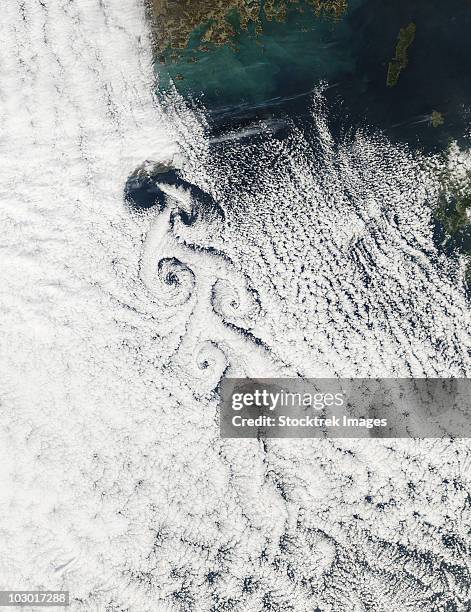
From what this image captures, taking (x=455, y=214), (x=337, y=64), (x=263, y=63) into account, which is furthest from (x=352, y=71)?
(x=455, y=214)

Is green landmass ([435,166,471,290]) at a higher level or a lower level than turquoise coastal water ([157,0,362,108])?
lower

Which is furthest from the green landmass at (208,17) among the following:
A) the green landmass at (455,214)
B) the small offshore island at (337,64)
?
the green landmass at (455,214)

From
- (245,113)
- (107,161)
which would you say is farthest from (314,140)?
(107,161)

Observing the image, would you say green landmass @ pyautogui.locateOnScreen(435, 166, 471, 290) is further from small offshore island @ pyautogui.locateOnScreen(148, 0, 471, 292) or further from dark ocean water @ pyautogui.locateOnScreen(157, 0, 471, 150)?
dark ocean water @ pyautogui.locateOnScreen(157, 0, 471, 150)

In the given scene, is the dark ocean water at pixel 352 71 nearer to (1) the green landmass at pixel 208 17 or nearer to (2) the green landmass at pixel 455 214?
(1) the green landmass at pixel 208 17

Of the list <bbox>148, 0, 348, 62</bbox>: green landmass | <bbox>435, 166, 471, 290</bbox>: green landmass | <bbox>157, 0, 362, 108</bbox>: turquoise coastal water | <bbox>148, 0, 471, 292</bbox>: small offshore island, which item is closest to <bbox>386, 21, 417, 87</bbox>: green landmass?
<bbox>148, 0, 471, 292</bbox>: small offshore island

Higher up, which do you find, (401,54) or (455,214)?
(401,54)

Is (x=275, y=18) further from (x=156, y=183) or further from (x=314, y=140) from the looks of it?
(x=156, y=183)

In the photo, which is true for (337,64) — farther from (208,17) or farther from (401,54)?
(208,17)
